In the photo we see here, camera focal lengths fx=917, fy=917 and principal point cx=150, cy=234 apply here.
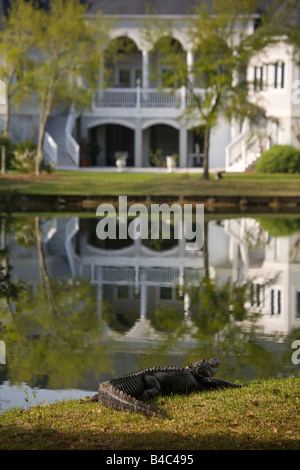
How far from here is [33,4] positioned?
152 ft

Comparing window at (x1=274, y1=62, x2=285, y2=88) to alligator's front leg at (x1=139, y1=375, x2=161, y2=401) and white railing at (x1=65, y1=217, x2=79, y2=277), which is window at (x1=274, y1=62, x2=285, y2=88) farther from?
alligator's front leg at (x1=139, y1=375, x2=161, y2=401)

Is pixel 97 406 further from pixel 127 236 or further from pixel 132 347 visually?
pixel 127 236

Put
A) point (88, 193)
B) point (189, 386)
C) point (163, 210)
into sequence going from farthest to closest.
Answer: point (88, 193), point (163, 210), point (189, 386)

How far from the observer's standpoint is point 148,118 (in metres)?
47.0

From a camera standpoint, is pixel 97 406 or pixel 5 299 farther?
pixel 5 299

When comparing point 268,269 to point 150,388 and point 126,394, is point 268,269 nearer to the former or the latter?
point 150,388

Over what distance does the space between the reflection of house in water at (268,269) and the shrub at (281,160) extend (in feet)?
42.0

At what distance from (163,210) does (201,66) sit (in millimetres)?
8443

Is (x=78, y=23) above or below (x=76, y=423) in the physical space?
above

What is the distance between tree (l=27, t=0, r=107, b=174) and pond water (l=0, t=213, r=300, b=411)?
15746mm

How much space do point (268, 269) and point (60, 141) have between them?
2684 cm

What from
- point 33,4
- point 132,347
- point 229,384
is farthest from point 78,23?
point 229,384

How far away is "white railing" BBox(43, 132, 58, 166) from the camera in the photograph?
145ft
